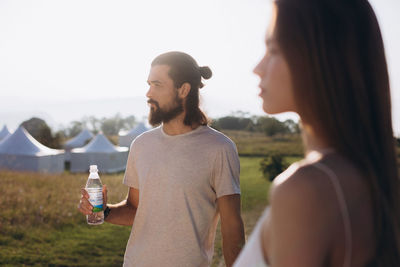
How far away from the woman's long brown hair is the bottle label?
202cm

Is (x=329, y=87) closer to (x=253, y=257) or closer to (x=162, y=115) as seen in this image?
(x=253, y=257)

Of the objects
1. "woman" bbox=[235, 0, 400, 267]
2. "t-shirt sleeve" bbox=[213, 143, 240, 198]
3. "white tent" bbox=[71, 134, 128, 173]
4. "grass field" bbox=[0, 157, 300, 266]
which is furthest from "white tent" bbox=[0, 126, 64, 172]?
"woman" bbox=[235, 0, 400, 267]

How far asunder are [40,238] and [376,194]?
7.37 meters

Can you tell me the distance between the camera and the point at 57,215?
27.7 feet

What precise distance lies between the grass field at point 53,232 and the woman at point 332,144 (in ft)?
19.5

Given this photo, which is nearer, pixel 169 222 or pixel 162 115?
pixel 169 222

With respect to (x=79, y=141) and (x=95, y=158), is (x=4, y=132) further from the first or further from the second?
(x=95, y=158)

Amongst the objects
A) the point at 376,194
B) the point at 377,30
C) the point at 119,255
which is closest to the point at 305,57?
the point at 377,30

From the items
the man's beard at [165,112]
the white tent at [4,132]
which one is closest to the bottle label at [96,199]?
the man's beard at [165,112]

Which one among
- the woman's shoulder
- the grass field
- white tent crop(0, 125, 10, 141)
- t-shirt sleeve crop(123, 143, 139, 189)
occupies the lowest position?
white tent crop(0, 125, 10, 141)

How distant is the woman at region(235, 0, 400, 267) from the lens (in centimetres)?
77

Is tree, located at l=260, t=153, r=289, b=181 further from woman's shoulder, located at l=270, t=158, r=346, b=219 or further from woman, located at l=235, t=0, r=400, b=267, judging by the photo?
woman's shoulder, located at l=270, t=158, r=346, b=219

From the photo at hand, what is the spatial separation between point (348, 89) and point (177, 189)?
71.9 inches

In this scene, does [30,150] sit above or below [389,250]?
below
